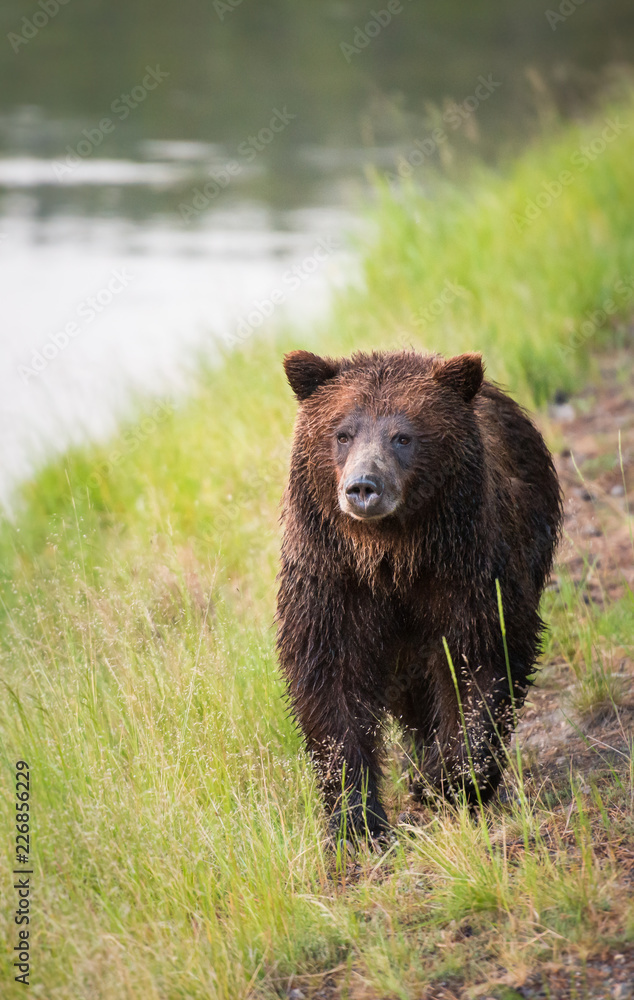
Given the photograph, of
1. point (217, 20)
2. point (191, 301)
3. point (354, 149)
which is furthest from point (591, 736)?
point (217, 20)

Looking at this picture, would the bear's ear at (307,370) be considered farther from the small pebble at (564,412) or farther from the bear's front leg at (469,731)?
the small pebble at (564,412)

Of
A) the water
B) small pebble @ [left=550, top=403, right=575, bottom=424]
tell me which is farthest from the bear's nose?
the water

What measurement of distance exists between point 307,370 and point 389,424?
1.40 feet

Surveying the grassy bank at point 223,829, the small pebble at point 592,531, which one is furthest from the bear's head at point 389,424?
the small pebble at point 592,531

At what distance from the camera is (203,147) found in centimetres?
1780

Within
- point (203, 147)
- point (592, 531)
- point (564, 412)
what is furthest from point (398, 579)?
point (203, 147)

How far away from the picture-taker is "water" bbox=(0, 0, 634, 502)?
1122 centimetres

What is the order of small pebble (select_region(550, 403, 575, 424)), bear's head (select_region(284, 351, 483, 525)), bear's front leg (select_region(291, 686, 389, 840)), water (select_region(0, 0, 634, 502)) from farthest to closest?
water (select_region(0, 0, 634, 502)) < small pebble (select_region(550, 403, 575, 424)) < bear's front leg (select_region(291, 686, 389, 840)) < bear's head (select_region(284, 351, 483, 525))

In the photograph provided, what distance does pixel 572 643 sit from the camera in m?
5.50

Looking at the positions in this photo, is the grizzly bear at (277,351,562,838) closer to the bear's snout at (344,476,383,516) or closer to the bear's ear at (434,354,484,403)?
the bear's ear at (434,354,484,403)

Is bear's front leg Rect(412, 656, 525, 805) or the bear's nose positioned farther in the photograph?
bear's front leg Rect(412, 656, 525, 805)

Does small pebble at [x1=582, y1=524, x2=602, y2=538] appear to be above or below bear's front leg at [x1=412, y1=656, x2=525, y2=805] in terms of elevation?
above

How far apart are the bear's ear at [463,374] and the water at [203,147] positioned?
472 centimetres

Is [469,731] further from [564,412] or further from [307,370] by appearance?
[564,412]
